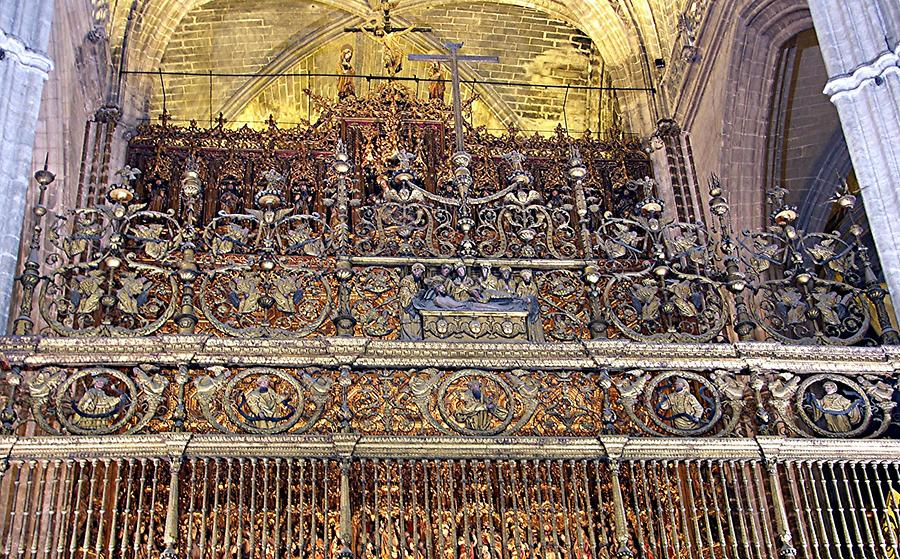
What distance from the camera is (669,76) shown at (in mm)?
12656

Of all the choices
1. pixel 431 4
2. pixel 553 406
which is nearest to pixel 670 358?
pixel 553 406

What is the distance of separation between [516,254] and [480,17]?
27.8ft

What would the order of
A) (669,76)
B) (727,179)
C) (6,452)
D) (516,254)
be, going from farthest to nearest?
(669,76), (727,179), (516,254), (6,452)

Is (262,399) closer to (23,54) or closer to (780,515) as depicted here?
(23,54)

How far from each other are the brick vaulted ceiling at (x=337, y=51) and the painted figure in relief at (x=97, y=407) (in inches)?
347

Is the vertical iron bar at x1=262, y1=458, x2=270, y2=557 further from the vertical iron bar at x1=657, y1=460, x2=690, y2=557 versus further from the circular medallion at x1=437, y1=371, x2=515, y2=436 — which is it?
the vertical iron bar at x1=657, y1=460, x2=690, y2=557

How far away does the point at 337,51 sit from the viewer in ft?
51.9

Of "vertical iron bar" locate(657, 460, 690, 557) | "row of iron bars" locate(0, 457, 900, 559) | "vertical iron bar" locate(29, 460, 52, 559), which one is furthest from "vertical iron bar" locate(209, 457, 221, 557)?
"vertical iron bar" locate(657, 460, 690, 557)

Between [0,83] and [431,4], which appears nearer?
[0,83]

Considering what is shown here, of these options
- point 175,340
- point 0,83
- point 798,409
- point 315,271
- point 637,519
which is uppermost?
point 0,83

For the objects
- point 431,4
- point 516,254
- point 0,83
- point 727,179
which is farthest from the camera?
point 431,4

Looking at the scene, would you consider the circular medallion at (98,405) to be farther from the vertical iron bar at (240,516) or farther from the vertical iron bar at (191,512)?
the vertical iron bar at (240,516)

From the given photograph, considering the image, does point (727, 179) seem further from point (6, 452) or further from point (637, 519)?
point (6, 452)

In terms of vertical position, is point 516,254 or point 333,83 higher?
point 333,83
